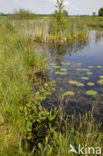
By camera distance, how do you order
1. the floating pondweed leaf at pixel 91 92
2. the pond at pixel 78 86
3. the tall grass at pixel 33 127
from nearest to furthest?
1. the tall grass at pixel 33 127
2. the pond at pixel 78 86
3. the floating pondweed leaf at pixel 91 92

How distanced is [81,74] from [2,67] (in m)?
2.28

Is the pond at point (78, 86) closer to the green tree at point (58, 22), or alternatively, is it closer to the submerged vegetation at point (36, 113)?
the submerged vegetation at point (36, 113)

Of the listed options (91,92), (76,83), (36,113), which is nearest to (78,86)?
(76,83)

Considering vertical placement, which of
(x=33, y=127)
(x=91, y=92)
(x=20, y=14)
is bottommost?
(x=33, y=127)

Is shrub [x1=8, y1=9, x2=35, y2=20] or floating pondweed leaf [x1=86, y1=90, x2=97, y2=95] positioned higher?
shrub [x1=8, y1=9, x2=35, y2=20]

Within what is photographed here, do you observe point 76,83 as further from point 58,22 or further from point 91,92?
point 58,22

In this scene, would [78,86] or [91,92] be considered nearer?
[91,92]

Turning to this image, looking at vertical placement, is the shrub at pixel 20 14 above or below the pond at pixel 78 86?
above

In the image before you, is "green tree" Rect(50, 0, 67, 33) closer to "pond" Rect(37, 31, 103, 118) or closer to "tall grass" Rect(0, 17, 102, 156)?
"pond" Rect(37, 31, 103, 118)

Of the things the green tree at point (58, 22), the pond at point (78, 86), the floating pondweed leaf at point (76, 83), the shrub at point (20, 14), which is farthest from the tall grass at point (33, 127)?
the shrub at point (20, 14)

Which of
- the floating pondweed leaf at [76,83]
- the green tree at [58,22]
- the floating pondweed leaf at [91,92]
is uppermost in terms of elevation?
the green tree at [58,22]

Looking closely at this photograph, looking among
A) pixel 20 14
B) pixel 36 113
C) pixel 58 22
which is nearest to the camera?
pixel 36 113

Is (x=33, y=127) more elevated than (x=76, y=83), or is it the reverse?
(x=76, y=83)

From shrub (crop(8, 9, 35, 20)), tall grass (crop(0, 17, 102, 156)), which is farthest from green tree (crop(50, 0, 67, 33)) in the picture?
shrub (crop(8, 9, 35, 20))
